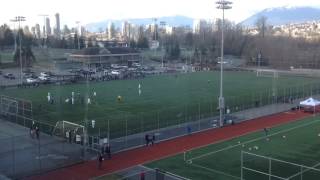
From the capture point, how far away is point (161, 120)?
3953 centimetres

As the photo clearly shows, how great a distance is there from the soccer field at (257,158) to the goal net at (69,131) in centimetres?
710

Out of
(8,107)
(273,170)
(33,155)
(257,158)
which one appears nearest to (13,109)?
(8,107)

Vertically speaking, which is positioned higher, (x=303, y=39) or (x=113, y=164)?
(x=303, y=39)

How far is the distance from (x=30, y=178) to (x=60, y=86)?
136ft

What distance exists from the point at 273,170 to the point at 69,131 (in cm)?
1450

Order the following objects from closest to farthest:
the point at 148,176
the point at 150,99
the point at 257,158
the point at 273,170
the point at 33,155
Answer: the point at 148,176, the point at 273,170, the point at 257,158, the point at 33,155, the point at 150,99

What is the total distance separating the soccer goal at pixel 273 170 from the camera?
24130mm

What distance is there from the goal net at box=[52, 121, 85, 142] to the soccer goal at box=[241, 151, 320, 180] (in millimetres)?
11448

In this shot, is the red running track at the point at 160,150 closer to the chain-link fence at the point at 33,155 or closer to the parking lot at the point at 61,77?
the chain-link fence at the point at 33,155

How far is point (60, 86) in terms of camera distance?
212ft

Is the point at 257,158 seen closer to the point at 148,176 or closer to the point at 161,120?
the point at 148,176

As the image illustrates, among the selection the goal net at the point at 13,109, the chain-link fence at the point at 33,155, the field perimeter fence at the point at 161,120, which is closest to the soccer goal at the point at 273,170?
the field perimeter fence at the point at 161,120

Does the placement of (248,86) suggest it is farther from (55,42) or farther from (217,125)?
(55,42)

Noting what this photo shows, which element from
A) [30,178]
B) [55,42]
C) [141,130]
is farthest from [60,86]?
[55,42]
